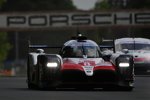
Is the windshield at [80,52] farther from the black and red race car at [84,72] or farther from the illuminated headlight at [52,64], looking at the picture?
the illuminated headlight at [52,64]

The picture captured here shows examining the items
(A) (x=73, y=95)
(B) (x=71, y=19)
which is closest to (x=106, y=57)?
(A) (x=73, y=95)

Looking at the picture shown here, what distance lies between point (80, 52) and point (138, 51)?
11.1 meters

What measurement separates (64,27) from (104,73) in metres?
43.3

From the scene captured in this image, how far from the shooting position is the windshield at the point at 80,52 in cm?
2005

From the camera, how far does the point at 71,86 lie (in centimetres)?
1919

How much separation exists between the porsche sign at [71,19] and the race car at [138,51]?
29.8 meters

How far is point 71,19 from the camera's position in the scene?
63.1m

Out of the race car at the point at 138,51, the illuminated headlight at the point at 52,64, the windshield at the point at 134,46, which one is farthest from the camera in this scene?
the windshield at the point at 134,46

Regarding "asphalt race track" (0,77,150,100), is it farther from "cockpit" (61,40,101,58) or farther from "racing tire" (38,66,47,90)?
"cockpit" (61,40,101,58)

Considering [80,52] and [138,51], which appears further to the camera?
[138,51]

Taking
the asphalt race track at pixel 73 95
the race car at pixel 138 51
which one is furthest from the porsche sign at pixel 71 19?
the asphalt race track at pixel 73 95

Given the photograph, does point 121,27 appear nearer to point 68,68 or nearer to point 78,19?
point 78,19

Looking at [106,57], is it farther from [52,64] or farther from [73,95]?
[73,95]

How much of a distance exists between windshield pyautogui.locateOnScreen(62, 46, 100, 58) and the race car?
31.4 ft
